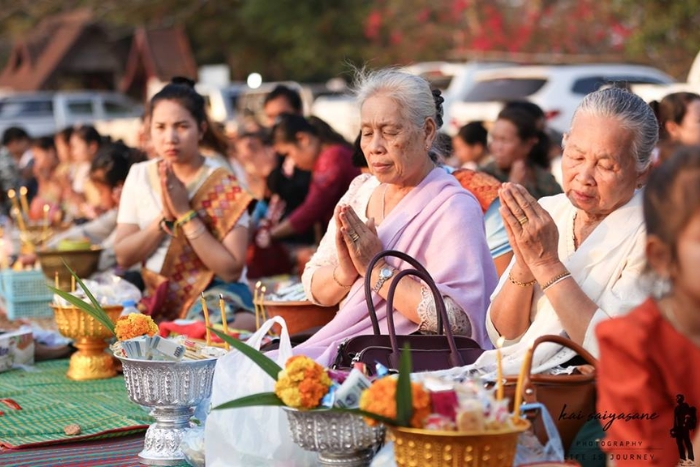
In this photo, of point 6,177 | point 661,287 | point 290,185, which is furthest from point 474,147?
point 6,177

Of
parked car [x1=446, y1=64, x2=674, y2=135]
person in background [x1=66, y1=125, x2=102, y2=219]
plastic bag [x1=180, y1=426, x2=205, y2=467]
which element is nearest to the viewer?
plastic bag [x1=180, y1=426, x2=205, y2=467]

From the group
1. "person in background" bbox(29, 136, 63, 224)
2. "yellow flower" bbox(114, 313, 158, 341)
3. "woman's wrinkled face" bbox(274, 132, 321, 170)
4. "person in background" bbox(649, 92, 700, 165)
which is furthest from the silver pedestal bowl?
"person in background" bbox(29, 136, 63, 224)

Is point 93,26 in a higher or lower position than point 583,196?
higher

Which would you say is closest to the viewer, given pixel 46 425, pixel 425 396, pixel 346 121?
pixel 425 396

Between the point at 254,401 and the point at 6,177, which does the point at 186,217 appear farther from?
the point at 6,177

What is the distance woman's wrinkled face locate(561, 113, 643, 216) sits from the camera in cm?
354

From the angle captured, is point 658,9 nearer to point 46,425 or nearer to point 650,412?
point 46,425

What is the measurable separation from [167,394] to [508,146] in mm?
3614

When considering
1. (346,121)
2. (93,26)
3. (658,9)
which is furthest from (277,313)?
(93,26)

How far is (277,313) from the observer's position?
5.17 meters

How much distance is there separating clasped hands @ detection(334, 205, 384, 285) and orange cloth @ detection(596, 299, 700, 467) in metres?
1.59

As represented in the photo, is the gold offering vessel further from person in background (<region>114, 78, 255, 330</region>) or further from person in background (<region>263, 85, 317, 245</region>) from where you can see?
person in background (<region>263, 85, 317, 245</region>)

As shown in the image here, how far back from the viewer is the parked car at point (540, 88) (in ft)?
46.8

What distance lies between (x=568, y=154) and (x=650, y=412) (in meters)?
1.22
